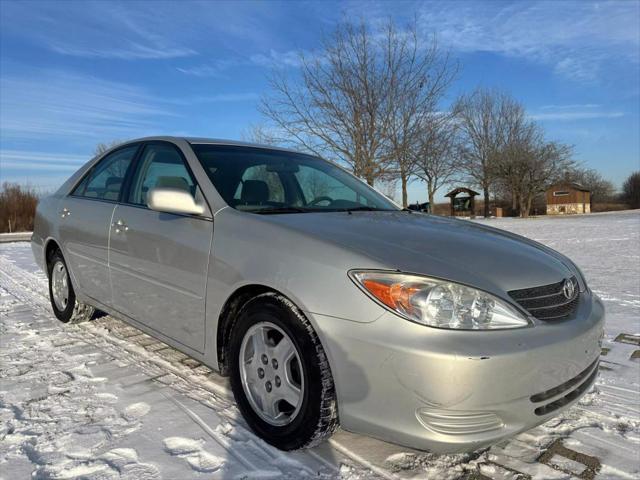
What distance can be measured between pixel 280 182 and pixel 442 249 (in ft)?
4.42

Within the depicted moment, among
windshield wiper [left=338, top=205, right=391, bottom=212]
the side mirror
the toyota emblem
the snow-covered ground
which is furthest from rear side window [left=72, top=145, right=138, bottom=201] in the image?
the toyota emblem

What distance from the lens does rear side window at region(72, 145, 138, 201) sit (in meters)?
3.62

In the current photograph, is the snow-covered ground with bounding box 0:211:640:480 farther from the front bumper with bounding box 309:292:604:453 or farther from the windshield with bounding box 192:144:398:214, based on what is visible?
the windshield with bounding box 192:144:398:214

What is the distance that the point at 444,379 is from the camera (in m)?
1.73

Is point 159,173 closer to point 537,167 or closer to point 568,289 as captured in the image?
point 568,289

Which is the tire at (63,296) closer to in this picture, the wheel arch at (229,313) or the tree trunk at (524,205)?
the wheel arch at (229,313)

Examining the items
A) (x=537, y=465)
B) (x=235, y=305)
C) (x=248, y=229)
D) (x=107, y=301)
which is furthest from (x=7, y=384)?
(x=537, y=465)

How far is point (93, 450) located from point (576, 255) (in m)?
9.19

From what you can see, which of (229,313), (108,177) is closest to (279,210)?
(229,313)

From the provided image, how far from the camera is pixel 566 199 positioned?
1779 inches

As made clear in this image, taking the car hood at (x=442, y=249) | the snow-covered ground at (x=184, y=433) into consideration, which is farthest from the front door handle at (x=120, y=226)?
the car hood at (x=442, y=249)

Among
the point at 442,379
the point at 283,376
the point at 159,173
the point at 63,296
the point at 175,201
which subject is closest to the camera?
the point at 442,379

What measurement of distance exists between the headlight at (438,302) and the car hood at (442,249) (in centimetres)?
4

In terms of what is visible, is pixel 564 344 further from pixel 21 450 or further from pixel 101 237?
pixel 101 237
